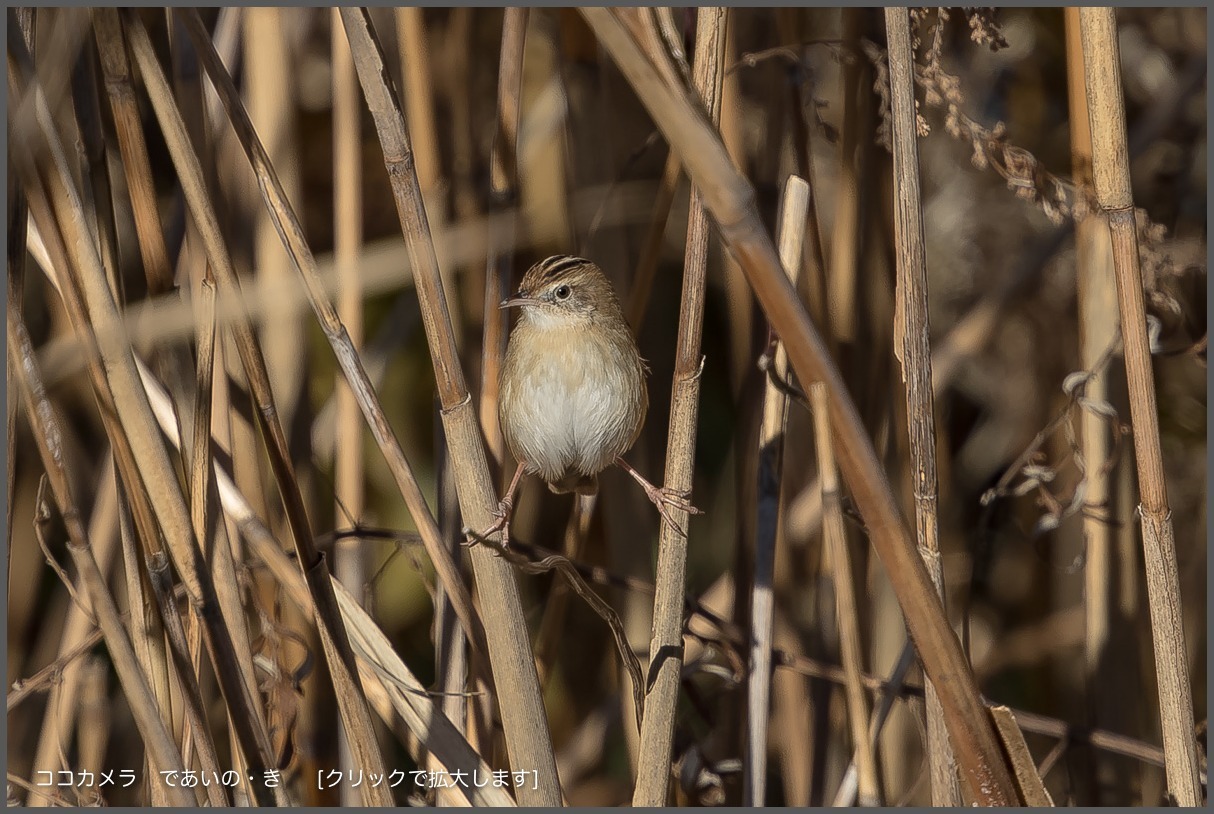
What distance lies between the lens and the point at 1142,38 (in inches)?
132

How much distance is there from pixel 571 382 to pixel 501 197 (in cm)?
46

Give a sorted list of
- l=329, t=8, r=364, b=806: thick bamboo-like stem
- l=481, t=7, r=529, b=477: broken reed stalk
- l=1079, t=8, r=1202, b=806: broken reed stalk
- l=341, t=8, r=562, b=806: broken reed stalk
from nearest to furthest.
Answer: l=341, t=8, r=562, b=806: broken reed stalk → l=1079, t=8, r=1202, b=806: broken reed stalk → l=481, t=7, r=529, b=477: broken reed stalk → l=329, t=8, r=364, b=806: thick bamboo-like stem

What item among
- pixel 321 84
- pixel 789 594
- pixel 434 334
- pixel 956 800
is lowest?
pixel 956 800

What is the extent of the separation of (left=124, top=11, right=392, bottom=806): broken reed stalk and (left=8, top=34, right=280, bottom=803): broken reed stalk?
0.52ft

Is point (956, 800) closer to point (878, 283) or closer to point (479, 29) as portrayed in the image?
point (878, 283)

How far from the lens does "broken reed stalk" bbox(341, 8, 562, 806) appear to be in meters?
1.49

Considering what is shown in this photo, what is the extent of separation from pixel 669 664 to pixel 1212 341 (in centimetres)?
150

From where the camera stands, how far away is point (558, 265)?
7.42 ft

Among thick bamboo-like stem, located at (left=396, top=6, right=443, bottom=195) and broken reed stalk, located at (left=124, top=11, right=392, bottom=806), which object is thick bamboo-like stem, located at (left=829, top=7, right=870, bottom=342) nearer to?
thick bamboo-like stem, located at (left=396, top=6, right=443, bottom=195)

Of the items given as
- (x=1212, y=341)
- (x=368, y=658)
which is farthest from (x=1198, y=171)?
(x=368, y=658)

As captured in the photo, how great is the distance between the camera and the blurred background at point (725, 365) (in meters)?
2.25

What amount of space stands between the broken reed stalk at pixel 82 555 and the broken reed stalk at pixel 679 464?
31.6 inches

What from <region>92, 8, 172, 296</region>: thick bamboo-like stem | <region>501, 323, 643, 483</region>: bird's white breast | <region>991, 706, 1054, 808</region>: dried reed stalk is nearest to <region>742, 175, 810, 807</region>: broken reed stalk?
<region>501, 323, 643, 483</region>: bird's white breast

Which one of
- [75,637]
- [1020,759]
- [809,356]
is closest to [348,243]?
[75,637]
